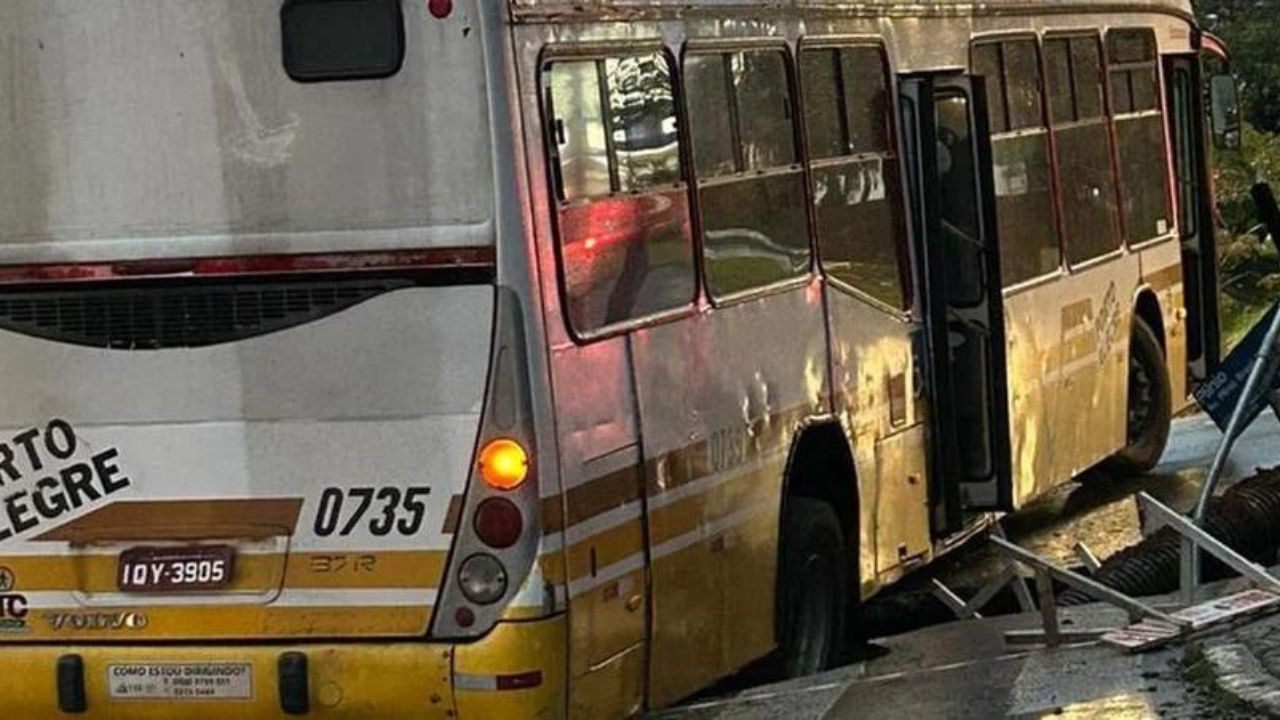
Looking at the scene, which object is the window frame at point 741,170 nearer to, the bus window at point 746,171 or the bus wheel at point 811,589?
the bus window at point 746,171

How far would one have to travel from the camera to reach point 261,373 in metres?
7.24


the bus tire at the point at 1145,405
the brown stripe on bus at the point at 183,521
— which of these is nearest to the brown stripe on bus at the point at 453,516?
the brown stripe on bus at the point at 183,521

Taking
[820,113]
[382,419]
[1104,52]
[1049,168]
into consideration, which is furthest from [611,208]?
[1104,52]

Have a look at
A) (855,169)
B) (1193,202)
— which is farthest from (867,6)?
(1193,202)

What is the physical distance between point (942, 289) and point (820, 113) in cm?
137

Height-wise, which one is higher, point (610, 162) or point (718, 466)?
point (610, 162)

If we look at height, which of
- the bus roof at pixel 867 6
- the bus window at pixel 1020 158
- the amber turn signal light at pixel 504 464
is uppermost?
the bus roof at pixel 867 6

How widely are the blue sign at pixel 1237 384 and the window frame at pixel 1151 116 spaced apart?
12.8ft

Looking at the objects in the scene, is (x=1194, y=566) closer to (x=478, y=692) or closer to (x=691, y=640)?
(x=691, y=640)

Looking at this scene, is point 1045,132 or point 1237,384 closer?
point 1237,384

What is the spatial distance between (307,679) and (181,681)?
411mm

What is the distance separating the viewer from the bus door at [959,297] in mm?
10453

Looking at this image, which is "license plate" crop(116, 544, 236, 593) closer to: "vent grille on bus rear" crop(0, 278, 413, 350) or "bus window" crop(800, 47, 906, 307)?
"vent grille on bus rear" crop(0, 278, 413, 350)

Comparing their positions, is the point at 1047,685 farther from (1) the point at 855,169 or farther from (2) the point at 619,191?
(1) the point at 855,169
